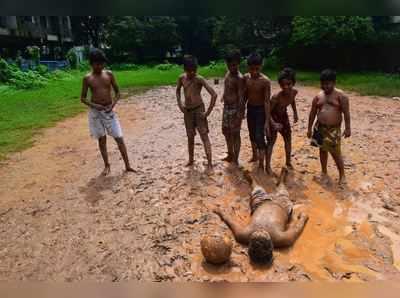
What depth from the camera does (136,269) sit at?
3.40 metres

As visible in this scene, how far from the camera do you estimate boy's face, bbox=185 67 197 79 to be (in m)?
5.01

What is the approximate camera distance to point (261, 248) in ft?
10.7

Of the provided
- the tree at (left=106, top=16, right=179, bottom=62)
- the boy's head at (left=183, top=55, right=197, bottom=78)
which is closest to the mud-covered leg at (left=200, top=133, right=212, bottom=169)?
the boy's head at (left=183, top=55, right=197, bottom=78)

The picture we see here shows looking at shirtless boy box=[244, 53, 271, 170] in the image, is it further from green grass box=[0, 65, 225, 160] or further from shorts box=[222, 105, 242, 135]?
green grass box=[0, 65, 225, 160]

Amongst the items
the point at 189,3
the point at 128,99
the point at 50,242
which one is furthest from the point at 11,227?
the point at 128,99

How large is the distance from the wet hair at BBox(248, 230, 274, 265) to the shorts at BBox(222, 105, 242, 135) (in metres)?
2.15

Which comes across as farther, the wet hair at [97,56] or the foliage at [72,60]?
the foliage at [72,60]

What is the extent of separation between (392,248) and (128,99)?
10.9 metres

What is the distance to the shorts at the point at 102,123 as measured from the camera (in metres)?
5.36

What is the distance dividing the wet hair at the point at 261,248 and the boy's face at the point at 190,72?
2.41 meters

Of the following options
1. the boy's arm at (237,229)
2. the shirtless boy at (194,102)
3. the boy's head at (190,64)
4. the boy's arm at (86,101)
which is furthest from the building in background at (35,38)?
the boy's arm at (237,229)

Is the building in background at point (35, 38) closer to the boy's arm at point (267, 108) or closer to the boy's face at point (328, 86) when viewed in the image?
the boy's arm at point (267, 108)

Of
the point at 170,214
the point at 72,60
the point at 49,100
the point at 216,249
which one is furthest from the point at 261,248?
the point at 72,60

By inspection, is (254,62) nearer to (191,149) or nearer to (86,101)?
(191,149)
